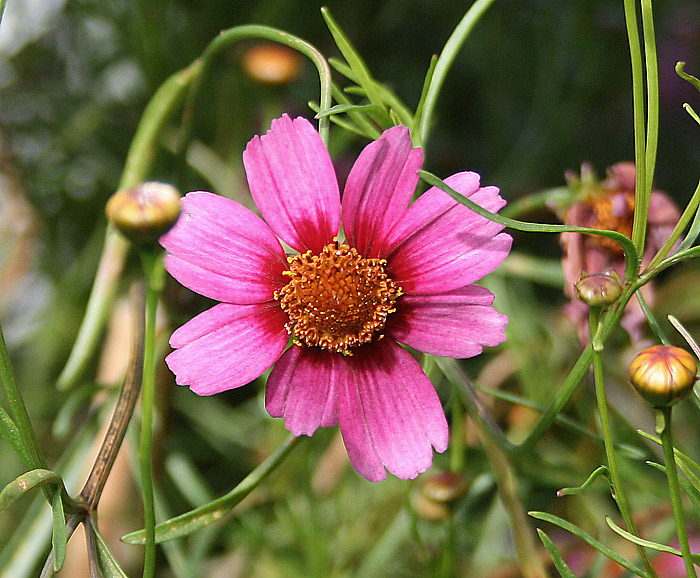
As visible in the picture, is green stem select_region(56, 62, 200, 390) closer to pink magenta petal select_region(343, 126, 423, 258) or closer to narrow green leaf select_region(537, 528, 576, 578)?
pink magenta petal select_region(343, 126, 423, 258)

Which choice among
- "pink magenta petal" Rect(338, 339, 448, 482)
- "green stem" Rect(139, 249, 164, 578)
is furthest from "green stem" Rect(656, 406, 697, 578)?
"green stem" Rect(139, 249, 164, 578)

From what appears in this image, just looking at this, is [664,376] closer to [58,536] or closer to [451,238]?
[451,238]

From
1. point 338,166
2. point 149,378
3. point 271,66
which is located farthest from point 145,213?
point 338,166

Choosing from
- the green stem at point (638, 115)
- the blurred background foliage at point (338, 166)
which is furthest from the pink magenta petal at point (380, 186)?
the blurred background foliage at point (338, 166)

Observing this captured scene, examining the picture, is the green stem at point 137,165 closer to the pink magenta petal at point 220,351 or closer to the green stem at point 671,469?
the pink magenta petal at point 220,351

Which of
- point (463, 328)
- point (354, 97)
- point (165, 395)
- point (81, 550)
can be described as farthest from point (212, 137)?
point (463, 328)

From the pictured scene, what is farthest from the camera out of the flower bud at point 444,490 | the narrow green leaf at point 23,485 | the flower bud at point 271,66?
the flower bud at point 271,66

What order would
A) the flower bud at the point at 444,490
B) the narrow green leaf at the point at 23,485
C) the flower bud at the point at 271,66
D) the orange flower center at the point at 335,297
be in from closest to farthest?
the narrow green leaf at the point at 23,485 < the orange flower center at the point at 335,297 < the flower bud at the point at 444,490 < the flower bud at the point at 271,66
